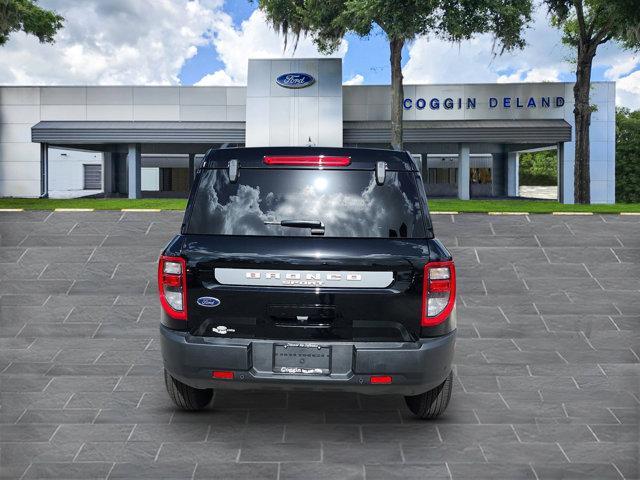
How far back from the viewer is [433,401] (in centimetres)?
577

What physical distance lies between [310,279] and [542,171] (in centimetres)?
7598

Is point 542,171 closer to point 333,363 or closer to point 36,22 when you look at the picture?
point 36,22

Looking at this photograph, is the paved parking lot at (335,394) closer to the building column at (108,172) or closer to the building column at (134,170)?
the building column at (134,170)

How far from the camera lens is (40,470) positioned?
187 inches

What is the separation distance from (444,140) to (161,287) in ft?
109

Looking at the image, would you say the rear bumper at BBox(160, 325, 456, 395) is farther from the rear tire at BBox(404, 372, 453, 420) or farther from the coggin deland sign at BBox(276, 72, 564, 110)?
the coggin deland sign at BBox(276, 72, 564, 110)

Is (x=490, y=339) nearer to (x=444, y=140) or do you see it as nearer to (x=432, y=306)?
(x=432, y=306)

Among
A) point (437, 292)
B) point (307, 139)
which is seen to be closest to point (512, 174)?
point (307, 139)

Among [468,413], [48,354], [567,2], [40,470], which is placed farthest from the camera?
[567,2]

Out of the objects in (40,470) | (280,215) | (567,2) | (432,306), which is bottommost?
(40,470)

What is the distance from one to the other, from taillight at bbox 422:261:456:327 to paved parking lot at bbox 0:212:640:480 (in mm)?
925

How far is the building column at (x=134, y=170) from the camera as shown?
39.6 m

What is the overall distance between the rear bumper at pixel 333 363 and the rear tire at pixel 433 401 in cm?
74

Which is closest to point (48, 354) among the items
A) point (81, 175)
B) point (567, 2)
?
point (567, 2)
